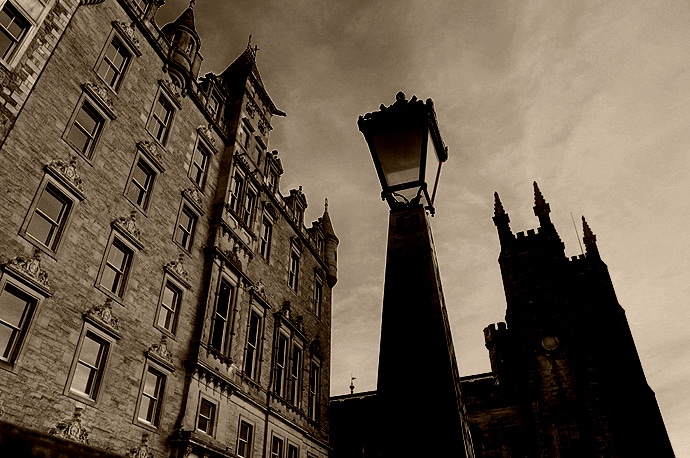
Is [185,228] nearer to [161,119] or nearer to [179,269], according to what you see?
[179,269]

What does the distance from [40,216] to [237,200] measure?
9.90 meters

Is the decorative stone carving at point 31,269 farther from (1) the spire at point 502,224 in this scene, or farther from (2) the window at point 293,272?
(1) the spire at point 502,224

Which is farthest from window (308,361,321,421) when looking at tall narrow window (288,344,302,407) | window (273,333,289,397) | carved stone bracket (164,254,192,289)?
carved stone bracket (164,254,192,289)

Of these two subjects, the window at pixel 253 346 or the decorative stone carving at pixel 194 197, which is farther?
the window at pixel 253 346

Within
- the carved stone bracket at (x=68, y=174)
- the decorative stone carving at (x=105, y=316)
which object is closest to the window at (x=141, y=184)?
the carved stone bracket at (x=68, y=174)

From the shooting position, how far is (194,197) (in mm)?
18484

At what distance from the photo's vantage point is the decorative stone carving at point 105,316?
12578 millimetres

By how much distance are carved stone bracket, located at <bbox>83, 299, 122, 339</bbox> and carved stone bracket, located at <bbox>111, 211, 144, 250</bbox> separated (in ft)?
7.01

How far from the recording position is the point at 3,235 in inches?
428

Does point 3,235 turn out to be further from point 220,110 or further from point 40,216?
point 220,110

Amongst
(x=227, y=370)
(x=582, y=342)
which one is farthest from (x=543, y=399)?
(x=227, y=370)

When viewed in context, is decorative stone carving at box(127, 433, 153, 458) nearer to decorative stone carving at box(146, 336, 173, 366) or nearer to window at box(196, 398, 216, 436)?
decorative stone carving at box(146, 336, 173, 366)

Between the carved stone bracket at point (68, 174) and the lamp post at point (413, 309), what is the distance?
1156 cm

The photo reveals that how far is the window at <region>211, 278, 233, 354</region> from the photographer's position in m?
17.6
